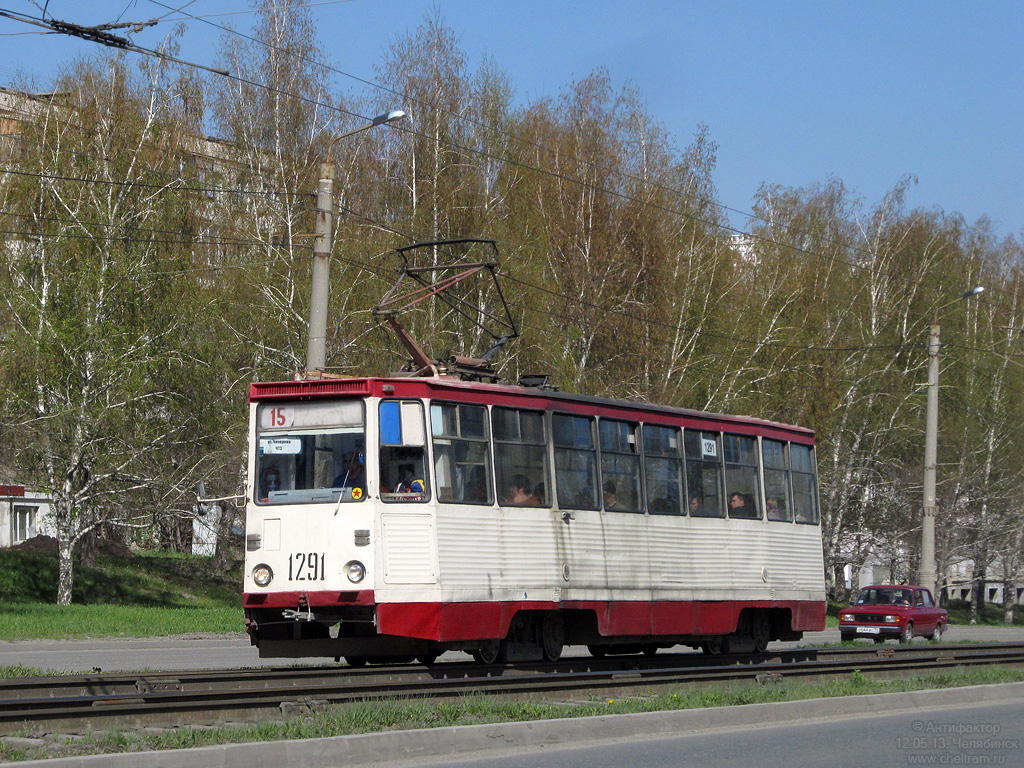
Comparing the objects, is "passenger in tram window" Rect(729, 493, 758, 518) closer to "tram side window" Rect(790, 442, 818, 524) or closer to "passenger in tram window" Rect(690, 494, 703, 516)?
"passenger in tram window" Rect(690, 494, 703, 516)

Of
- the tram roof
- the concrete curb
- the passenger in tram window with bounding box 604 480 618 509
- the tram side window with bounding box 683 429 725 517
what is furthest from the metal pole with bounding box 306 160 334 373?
the concrete curb

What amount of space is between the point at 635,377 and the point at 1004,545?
2346 centimetres

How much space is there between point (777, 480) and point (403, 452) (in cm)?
726

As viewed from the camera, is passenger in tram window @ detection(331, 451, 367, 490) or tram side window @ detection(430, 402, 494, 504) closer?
passenger in tram window @ detection(331, 451, 367, 490)

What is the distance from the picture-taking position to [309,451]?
13.3 metres

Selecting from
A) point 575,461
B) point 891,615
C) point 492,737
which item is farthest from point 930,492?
point 492,737

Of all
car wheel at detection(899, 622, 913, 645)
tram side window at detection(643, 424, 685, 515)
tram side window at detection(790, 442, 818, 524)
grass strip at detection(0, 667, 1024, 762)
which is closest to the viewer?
grass strip at detection(0, 667, 1024, 762)

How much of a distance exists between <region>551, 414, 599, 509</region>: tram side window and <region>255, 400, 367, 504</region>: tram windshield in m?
2.61

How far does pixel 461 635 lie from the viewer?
1312cm

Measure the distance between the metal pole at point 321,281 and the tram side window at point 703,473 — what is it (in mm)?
4908

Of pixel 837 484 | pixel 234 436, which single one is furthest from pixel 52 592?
pixel 837 484

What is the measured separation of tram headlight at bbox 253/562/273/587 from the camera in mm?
12992

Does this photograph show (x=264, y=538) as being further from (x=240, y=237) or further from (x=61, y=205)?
(x=240, y=237)

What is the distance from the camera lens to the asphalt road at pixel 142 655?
16.8m
